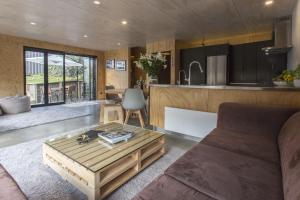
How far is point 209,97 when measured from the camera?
9.82 feet

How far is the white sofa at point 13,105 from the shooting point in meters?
5.21

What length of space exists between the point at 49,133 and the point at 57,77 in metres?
4.52

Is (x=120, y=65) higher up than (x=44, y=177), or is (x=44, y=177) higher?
(x=120, y=65)

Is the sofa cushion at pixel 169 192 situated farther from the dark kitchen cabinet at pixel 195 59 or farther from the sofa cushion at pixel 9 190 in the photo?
the dark kitchen cabinet at pixel 195 59

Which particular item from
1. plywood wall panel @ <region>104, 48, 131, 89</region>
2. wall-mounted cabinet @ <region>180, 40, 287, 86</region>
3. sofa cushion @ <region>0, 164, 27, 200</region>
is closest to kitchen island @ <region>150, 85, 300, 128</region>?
wall-mounted cabinet @ <region>180, 40, 287, 86</region>

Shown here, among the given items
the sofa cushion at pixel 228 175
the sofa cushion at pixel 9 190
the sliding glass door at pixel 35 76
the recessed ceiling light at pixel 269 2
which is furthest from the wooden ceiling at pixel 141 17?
the sofa cushion at pixel 9 190

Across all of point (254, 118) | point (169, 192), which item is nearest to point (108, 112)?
point (254, 118)

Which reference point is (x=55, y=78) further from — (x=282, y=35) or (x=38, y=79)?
(x=282, y=35)

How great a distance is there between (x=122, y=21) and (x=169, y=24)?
1.16m

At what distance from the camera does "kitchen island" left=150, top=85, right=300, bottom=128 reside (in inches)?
93.0

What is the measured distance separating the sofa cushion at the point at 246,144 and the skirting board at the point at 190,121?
0.77m

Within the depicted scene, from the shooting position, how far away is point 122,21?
13.9ft

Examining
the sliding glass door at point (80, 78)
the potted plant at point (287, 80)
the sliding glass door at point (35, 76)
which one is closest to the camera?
the potted plant at point (287, 80)

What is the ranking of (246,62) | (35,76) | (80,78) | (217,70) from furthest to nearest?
1. (80,78)
2. (35,76)
3. (217,70)
4. (246,62)
